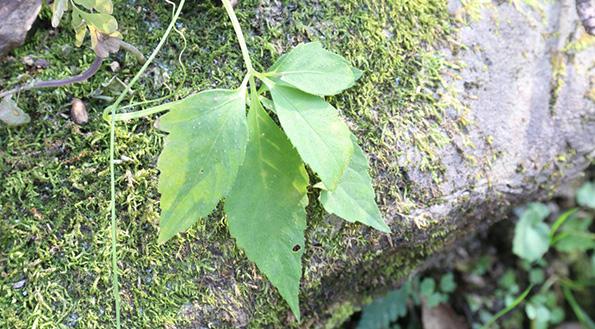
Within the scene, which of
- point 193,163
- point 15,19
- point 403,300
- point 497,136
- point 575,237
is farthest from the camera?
point 575,237

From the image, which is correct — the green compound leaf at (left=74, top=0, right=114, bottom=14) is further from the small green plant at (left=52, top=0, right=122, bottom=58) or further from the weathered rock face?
the weathered rock face

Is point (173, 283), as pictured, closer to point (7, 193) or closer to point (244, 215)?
point (244, 215)

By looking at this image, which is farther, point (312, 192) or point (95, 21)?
point (312, 192)

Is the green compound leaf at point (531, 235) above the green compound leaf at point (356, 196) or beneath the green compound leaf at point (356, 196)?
beneath

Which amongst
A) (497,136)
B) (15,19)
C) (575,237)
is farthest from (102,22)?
(575,237)

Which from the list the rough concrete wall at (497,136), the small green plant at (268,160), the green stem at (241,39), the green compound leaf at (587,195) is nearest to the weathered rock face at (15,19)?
the small green plant at (268,160)

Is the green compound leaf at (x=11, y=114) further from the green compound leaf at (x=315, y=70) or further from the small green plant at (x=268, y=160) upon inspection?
the green compound leaf at (x=315, y=70)

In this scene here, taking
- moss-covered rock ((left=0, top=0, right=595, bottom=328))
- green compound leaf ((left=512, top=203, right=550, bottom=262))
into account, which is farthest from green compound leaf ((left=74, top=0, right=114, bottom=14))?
green compound leaf ((left=512, top=203, right=550, bottom=262))

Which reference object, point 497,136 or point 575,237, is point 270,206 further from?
point 575,237
